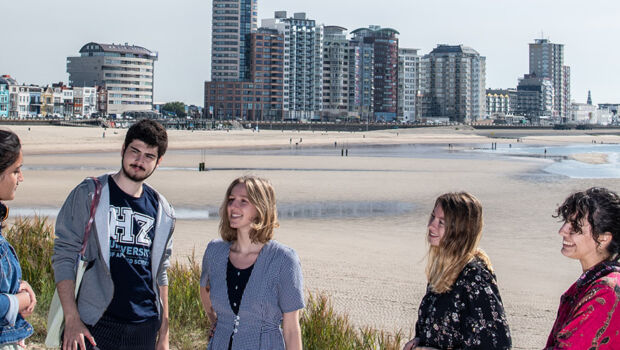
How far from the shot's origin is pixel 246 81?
154 meters

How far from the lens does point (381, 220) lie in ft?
57.7

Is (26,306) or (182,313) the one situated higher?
(26,306)

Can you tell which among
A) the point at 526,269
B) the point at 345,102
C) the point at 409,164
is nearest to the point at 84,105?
the point at 345,102

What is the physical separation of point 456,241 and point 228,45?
155929 mm

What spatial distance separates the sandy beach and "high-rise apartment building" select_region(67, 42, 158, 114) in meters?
127

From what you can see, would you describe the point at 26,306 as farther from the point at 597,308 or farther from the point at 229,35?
the point at 229,35

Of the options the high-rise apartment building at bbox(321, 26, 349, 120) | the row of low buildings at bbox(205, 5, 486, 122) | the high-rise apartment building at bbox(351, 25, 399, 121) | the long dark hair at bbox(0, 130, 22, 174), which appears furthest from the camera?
the high-rise apartment building at bbox(351, 25, 399, 121)

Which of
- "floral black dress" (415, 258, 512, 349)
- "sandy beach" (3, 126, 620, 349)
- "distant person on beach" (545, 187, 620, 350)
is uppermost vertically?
"distant person on beach" (545, 187, 620, 350)

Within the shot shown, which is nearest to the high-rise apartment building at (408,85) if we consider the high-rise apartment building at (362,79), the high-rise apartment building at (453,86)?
the high-rise apartment building at (453,86)

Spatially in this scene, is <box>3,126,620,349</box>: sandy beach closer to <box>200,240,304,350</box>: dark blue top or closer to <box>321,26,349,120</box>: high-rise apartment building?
<box>200,240,304,350</box>: dark blue top

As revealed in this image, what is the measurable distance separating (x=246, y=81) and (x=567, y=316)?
15347cm

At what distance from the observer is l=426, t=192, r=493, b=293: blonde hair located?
10.6 ft

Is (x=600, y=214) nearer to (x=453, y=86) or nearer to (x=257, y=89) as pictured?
(x=257, y=89)

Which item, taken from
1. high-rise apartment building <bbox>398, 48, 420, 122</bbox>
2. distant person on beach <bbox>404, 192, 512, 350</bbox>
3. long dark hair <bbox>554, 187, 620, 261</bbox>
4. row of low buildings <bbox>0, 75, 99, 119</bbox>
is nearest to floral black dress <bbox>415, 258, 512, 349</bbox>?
distant person on beach <bbox>404, 192, 512, 350</bbox>
